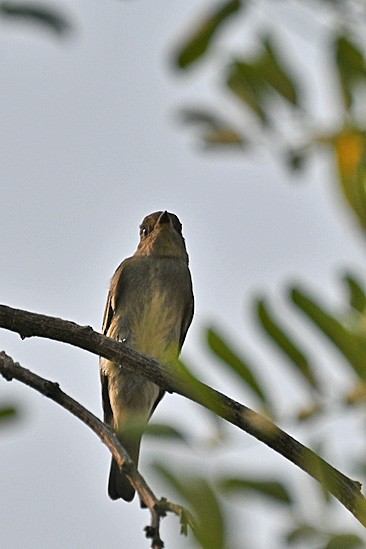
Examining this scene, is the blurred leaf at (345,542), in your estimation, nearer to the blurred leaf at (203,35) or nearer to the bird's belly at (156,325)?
the blurred leaf at (203,35)

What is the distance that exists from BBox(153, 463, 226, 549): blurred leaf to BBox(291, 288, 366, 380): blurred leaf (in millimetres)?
247

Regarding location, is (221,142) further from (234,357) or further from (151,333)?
(151,333)

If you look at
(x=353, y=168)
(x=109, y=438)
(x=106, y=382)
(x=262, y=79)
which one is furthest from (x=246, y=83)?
(x=106, y=382)

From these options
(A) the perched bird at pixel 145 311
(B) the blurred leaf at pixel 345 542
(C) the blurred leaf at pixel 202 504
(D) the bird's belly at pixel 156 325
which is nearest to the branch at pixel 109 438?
(C) the blurred leaf at pixel 202 504

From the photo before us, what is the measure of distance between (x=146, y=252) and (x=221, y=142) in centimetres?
510

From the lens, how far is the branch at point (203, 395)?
1295mm

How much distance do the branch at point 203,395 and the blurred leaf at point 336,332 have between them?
0.18m

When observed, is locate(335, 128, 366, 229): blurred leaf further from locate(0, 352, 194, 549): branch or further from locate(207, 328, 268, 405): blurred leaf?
locate(0, 352, 194, 549): branch

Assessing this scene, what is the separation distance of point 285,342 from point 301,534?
28 cm

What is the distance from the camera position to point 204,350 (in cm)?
124

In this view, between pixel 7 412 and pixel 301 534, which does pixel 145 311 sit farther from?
pixel 301 534

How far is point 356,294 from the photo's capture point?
124cm

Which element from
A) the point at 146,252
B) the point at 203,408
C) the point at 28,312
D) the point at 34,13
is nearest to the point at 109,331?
the point at 146,252

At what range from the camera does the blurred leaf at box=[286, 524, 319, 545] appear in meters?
1.09
